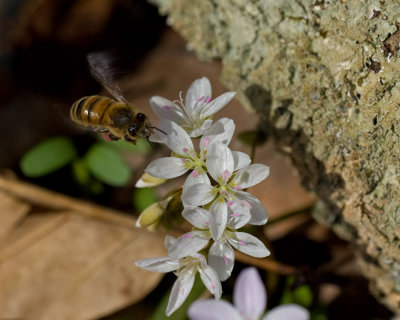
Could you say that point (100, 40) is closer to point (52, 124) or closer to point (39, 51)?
point (39, 51)

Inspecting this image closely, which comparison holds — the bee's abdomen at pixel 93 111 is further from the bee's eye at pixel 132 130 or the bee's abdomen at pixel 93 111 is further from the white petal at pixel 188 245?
the white petal at pixel 188 245

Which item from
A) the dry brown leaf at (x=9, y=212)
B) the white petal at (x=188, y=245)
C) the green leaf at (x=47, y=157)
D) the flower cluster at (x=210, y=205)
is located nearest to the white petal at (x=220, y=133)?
the flower cluster at (x=210, y=205)

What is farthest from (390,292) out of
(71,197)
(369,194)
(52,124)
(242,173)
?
(52,124)

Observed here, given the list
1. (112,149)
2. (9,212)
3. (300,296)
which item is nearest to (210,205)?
(300,296)

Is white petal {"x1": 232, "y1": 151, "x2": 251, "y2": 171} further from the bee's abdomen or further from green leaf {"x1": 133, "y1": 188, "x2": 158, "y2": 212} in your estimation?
green leaf {"x1": 133, "y1": 188, "x2": 158, "y2": 212}

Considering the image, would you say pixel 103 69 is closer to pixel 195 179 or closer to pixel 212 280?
pixel 195 179

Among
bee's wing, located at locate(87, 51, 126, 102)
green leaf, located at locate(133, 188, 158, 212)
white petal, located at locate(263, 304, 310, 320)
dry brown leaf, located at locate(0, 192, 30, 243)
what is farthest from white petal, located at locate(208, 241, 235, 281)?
dry brown leaf, located at locate(0, 192, 30, 243)

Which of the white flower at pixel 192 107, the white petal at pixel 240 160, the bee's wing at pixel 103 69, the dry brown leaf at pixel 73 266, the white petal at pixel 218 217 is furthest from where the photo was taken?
the dry brown leaf at pixel 73 266
